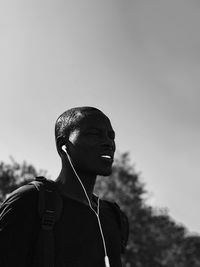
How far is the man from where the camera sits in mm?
3369

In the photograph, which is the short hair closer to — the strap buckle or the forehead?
the forehead

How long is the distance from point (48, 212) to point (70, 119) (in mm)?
1097

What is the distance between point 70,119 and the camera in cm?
421

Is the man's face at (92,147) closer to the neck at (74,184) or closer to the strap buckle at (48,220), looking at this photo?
the neck at (74,184)

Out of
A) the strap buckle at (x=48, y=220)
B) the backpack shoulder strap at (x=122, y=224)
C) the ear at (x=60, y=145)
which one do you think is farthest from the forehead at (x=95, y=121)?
the strap buckle at (x=48, y=220)

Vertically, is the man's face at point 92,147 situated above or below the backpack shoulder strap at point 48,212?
above

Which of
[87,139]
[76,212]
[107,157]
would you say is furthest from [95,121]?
[76,212]

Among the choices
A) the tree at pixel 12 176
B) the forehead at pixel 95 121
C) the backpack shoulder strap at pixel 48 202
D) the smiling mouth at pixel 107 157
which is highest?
the tree at pixel 12 176

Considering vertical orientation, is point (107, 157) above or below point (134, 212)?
below

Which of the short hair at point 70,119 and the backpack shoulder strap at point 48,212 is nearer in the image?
the backpack shoulder strap at point 48,212

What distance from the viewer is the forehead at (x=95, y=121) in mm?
4074

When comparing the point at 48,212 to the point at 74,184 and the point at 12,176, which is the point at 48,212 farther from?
the point at 12,176

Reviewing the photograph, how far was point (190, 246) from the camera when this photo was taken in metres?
77.5

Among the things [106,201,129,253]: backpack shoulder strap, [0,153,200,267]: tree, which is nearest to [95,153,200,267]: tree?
[0,153,200,267]: tree
